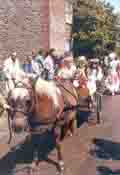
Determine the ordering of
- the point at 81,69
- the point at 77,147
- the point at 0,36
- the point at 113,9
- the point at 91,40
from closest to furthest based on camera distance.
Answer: the point at 77,147 < the point at 81,69 < the point at 0,36 < the point at 91,40 < the point at 113,9

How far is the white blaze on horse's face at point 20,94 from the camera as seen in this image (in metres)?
8.31

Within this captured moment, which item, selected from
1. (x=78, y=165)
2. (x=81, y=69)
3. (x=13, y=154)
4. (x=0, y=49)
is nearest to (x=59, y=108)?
(x=78, y=165)

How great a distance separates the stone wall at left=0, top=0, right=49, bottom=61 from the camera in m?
24.2

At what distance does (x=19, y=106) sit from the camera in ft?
27.3

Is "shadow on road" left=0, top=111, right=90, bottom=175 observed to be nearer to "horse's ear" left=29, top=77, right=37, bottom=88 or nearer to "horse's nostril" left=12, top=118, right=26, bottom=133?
"horse's nostril" left=12, top=118, right=26, bottom=133

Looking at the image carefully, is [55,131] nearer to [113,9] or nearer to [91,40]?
[91,40]

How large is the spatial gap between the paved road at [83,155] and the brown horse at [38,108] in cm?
29

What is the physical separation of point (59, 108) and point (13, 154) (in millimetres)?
1726

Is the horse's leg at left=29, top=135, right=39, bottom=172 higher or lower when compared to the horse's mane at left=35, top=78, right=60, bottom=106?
lower

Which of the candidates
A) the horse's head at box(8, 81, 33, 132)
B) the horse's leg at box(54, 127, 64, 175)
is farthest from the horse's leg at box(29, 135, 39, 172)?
the horse's head at box(8, 81, 33, 132)

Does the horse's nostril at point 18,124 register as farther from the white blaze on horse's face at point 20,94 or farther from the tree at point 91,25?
the tree at point 91,25

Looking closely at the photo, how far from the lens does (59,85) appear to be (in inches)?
398

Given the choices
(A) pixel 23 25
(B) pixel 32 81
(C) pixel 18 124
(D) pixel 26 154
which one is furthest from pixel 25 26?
(C) pixel 18 124

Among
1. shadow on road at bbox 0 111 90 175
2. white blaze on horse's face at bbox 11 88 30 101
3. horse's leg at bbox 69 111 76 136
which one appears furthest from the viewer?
horse's leg at bbox 69 111 76 136
